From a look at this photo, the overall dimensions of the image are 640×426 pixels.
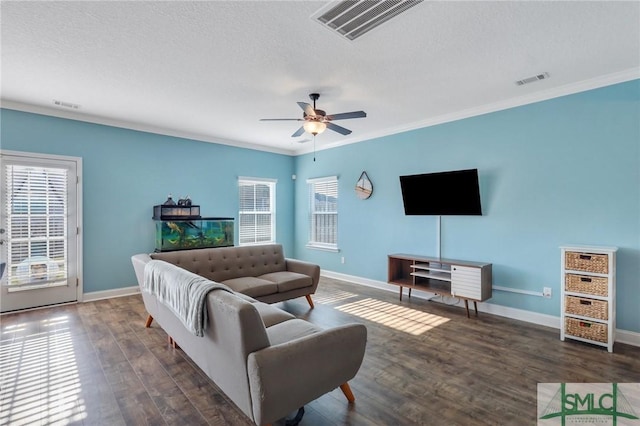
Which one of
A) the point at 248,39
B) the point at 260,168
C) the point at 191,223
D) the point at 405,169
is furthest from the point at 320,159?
the point at 248,39

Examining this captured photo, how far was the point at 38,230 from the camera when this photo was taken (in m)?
4.23

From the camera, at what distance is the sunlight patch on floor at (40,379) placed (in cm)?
205

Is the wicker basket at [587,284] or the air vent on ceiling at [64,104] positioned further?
the air vent on ceiling at [64,104]

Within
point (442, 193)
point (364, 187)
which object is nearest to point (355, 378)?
point (442, 193)

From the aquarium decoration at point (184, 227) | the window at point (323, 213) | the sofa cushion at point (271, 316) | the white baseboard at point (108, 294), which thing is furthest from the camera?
the window at point (323, 213)

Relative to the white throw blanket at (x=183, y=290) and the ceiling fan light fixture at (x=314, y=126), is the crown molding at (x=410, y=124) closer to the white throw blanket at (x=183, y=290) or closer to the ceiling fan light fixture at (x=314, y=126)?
the ceiling fan light fixture at (x=314, y=126)

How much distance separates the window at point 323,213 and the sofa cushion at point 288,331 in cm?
385

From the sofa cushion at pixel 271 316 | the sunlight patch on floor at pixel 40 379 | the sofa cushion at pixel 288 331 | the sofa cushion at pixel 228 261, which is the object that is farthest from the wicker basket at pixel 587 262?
the sunlight patch on floor at pixel 40 379

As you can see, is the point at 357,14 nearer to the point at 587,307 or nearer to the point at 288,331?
the point at 288,331

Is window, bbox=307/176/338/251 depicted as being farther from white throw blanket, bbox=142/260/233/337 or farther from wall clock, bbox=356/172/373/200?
white throw blanket, bbox=142/260/233/337

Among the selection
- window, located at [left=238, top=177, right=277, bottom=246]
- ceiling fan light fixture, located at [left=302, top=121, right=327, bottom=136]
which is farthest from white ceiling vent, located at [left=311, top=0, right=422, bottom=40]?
window, located at [left=238, top=177, right=277, bottom=246]

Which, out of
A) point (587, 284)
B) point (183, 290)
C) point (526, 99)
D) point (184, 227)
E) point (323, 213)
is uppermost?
point (526, 99)

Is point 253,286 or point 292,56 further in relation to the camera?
point 253,286

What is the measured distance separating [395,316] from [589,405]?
2018mm
